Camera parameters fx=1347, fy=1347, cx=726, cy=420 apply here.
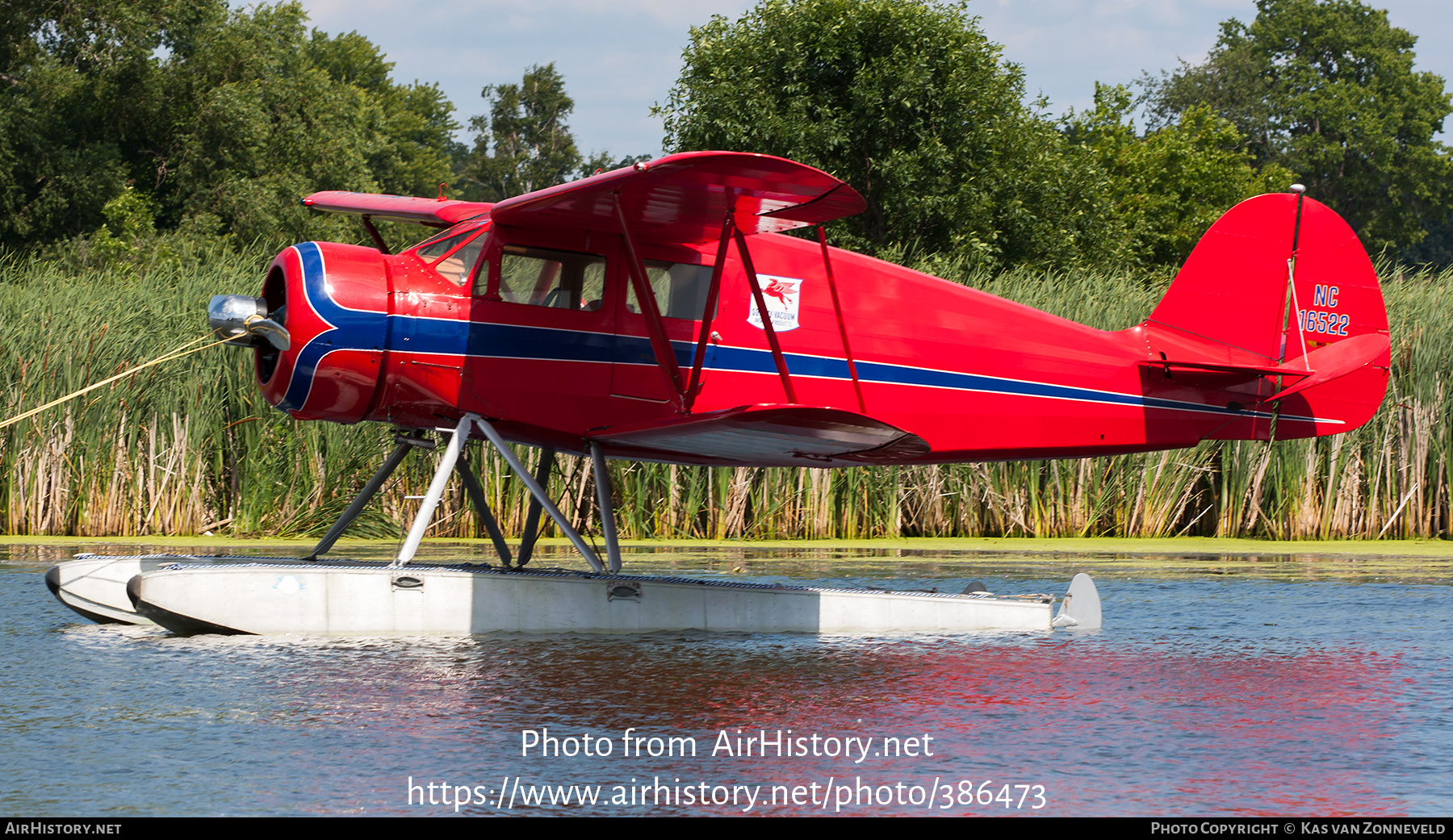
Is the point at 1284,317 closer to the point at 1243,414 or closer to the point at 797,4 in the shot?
the point at 1243,414

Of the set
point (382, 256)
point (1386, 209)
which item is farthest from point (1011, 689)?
point (1386, 209)

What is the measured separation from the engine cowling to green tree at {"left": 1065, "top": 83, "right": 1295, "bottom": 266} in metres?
33.9

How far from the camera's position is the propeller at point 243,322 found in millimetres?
7633

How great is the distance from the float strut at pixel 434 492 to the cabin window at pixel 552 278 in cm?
83

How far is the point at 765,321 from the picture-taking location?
835cm

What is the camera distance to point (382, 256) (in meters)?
8.18

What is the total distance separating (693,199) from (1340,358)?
224 inches

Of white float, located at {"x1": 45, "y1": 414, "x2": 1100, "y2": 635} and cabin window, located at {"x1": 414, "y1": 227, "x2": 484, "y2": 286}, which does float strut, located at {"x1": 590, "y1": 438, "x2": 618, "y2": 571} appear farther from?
cabin window, located at {"x1": 414, "y1": 227, "x2": 484, "y2": 286}

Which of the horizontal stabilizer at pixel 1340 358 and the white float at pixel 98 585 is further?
the horizontal stabilizer at pixel 1340 358

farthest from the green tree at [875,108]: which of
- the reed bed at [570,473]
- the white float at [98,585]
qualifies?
the white float at [98,585]

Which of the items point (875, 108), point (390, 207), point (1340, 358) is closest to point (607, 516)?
point (390, 207)

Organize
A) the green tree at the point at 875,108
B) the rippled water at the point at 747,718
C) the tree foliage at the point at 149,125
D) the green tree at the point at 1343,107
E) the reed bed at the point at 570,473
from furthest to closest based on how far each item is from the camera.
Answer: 1. the green tree at the point at 1343,107
2. the tree foliage at the point at 149,125
3. the green tree at the point at 875,108
4. the reed bed at the point at 570,473
5. the rippled water at the point at 747,718

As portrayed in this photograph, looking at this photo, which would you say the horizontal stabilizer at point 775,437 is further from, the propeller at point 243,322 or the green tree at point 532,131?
the green tree at point 532,131

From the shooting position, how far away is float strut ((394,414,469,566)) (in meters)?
7.79
